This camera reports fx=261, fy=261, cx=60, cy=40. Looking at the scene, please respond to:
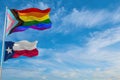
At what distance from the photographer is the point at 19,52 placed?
3359 centimetres

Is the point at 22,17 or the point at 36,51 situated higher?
the point at 22,17

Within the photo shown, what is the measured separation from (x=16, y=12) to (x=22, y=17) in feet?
3.56

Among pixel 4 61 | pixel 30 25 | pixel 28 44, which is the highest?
pixel 30 25

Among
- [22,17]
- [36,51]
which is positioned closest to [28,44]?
[36,51]

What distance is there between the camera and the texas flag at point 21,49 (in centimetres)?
3341

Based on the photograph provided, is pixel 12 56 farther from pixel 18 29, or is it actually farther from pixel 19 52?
pixel 18 29

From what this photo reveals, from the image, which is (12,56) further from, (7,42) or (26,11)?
(26,11)

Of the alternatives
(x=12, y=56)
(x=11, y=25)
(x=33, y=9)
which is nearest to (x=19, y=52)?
(x=12, y=56)

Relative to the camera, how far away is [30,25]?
1330 inches

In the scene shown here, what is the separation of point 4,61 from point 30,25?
224 inches

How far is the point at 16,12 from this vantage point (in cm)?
3391

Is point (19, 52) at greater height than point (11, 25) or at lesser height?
lesser

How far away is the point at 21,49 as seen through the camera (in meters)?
33.7

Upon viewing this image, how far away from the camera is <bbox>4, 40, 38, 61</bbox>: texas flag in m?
33.4
